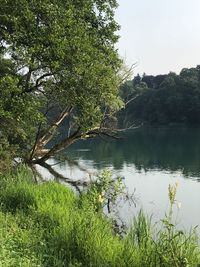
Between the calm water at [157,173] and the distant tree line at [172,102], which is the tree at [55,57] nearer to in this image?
the calm water at [157,173]

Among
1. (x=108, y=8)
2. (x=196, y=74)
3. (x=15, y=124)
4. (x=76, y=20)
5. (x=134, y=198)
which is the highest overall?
(x=196, y=74)

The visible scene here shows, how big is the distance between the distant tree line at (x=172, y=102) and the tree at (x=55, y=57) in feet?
242

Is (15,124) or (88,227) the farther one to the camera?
(15,124)

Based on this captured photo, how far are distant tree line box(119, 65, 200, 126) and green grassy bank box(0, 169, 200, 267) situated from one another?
277 feet

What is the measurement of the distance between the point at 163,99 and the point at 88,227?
97.9 metres

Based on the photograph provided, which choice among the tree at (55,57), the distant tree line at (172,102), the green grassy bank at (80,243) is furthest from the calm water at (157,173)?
the distant tree line at (172,102)

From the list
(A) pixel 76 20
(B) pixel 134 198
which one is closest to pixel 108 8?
(A) pixel 76 20

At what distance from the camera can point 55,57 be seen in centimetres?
1581

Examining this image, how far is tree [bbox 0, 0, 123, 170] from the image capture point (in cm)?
1545

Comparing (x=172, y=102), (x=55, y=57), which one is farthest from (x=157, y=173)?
(x=172, y=102)

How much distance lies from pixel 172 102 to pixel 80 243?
9473 cm

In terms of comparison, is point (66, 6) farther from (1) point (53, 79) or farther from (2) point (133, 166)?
(2) point (133, 166)

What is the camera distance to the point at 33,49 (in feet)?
49.0

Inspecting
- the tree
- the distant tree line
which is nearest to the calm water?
the tree
